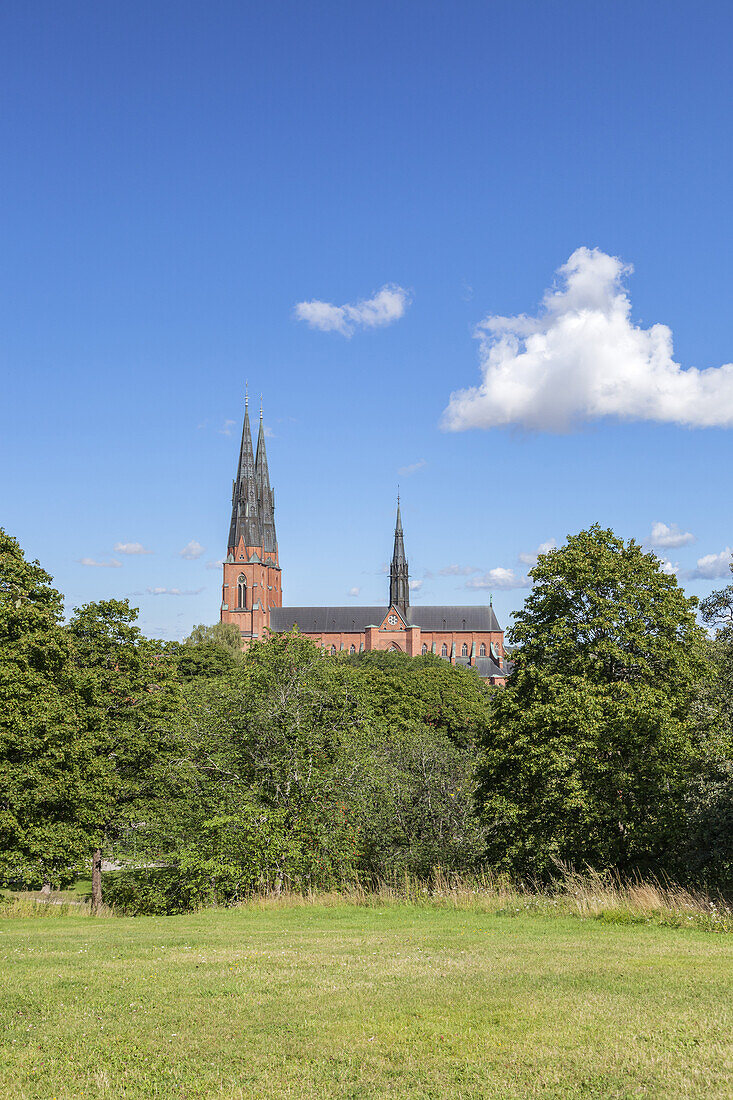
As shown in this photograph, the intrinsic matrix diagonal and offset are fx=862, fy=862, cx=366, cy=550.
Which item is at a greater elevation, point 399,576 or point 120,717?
point 399,576

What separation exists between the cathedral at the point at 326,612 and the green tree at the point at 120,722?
9453 centimetres

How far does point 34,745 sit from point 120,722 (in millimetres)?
5184

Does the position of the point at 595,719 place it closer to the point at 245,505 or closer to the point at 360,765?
the point at 360,765

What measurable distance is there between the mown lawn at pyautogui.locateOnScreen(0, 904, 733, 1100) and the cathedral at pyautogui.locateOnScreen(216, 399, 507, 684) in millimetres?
112518

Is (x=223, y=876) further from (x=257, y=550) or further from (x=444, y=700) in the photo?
(x=257, y=550)

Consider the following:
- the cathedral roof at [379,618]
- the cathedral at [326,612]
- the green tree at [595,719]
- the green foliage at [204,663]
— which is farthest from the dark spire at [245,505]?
the green tree at [595,719]

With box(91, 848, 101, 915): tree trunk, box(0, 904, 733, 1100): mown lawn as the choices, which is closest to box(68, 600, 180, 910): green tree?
box(91, 848, 101, 915): tree trunk

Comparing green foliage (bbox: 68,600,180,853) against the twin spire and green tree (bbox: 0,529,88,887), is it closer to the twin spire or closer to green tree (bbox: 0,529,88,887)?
green tree (bbox: 0,529,88,887)

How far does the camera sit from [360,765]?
20844 millimetres

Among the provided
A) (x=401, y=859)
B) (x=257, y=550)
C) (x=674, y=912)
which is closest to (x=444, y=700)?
(x=401, y=859)

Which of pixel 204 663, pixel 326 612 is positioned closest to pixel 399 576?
pixel 326 612

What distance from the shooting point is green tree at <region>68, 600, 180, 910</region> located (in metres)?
25.4

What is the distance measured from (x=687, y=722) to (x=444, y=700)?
45848 mm

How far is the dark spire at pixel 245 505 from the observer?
127 metres
